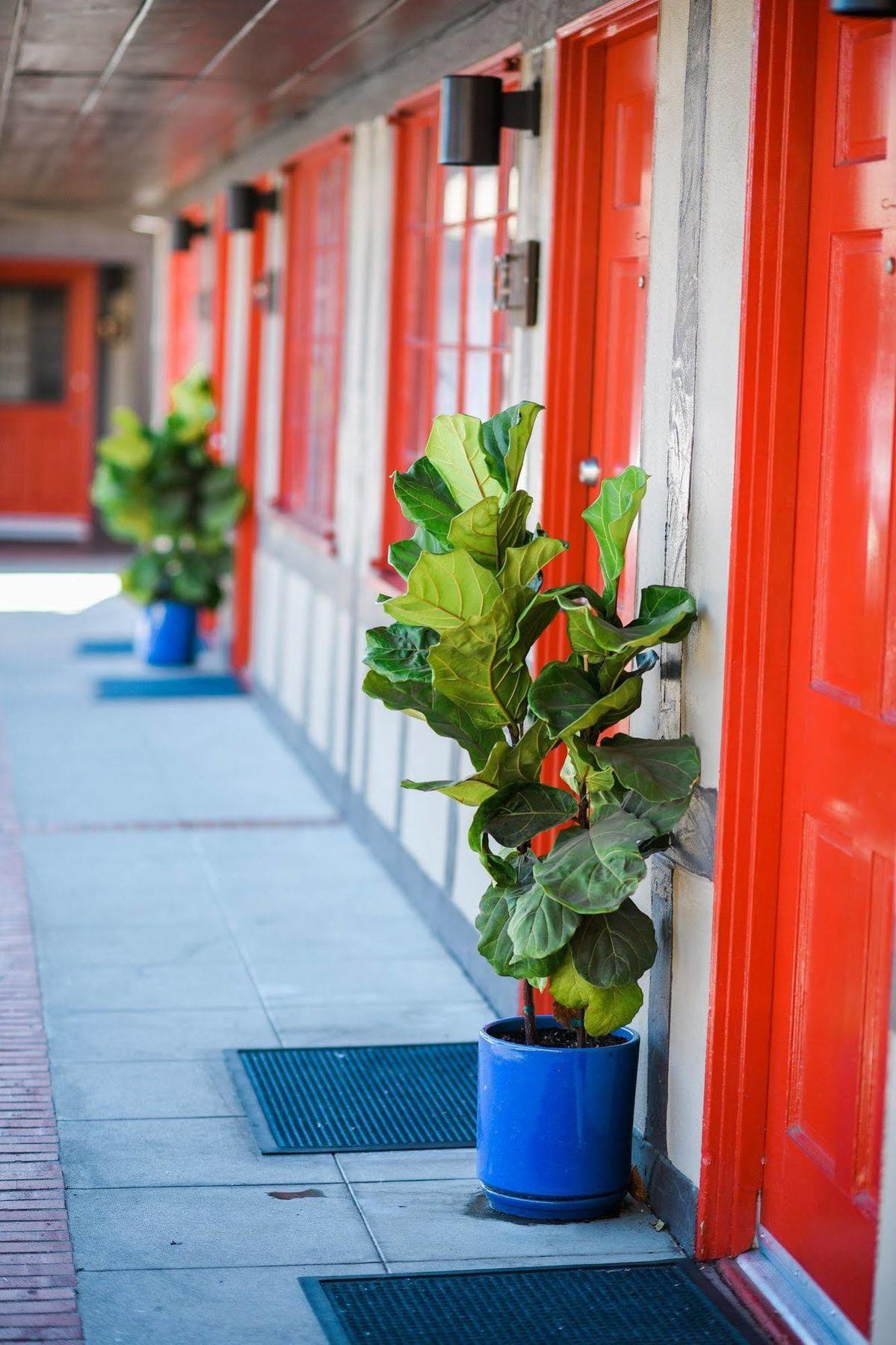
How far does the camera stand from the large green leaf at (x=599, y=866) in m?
2.99

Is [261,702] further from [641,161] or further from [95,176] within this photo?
[641,161]

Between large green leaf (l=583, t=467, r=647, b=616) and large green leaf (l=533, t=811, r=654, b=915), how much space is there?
1.30ft

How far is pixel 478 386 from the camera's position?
5.04 metres


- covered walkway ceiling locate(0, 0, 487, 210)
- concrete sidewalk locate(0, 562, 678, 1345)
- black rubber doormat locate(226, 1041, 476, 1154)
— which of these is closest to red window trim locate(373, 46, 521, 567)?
covered walkway ceiling locate(0, 0, 487, 210)

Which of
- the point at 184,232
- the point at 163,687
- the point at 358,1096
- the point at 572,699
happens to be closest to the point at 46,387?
the point at 184,232

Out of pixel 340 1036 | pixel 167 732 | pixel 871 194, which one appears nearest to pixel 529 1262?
pixel 340 1036

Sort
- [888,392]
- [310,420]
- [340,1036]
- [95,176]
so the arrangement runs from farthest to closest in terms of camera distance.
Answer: [95,176]
[310,420]
[340,1036]
[888,392]

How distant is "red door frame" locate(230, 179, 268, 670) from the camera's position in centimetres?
880

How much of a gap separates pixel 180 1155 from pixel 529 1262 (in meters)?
0.80

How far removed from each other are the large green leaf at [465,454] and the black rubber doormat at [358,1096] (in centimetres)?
138

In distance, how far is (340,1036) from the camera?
173 inches

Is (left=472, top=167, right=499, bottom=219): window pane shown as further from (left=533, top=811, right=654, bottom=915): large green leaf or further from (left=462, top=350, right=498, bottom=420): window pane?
(left=533, top=811, right=654, bottom=915): large green leaf

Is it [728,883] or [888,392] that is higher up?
[888,392]

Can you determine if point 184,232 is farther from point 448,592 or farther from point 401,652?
point 448,592
